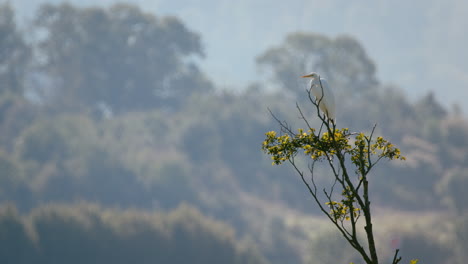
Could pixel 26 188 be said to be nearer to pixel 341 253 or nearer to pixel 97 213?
pixel 97 213

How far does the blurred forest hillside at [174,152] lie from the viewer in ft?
111

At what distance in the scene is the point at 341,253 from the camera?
32312 mm

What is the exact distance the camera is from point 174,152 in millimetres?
55625

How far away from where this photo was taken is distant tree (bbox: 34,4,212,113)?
71.4m

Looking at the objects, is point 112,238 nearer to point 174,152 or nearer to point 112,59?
point 174,152

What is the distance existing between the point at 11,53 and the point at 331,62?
105ft

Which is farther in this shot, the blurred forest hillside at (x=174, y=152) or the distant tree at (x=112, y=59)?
the distant tree at (x=112, y=59)

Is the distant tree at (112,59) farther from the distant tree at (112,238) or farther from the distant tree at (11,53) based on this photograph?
the distant tree at (112,238)

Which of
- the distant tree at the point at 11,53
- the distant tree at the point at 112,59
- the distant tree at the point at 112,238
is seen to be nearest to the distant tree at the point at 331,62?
the distant tree at the point at 112,59

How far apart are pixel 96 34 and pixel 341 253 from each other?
47.5 m

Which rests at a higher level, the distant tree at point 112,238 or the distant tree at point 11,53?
the distant tree at point 11,53

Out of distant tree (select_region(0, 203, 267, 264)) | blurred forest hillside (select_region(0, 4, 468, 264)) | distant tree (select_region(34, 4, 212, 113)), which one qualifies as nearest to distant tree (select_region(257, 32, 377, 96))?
blurred forest hillside (select_region(0, 4, 468, 264))

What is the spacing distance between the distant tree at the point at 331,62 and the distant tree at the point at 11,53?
83.8ft

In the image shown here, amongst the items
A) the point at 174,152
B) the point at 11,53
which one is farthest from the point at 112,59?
the point at 174,152
